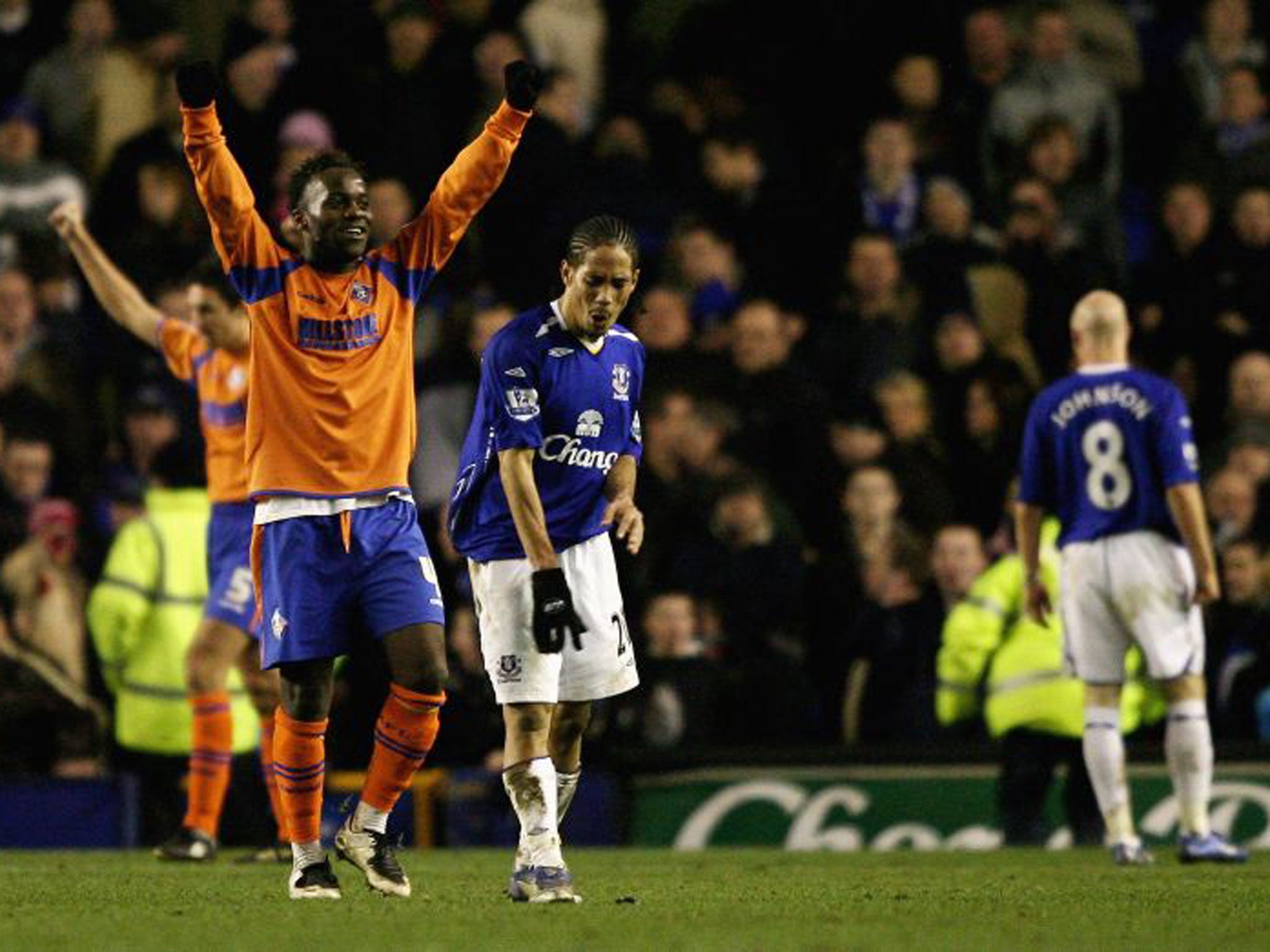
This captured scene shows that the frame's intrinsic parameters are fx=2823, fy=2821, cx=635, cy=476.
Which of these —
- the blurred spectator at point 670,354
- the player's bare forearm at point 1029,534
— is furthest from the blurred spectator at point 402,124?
the player's bare forearm at point 1029,534

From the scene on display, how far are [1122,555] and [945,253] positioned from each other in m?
5.23

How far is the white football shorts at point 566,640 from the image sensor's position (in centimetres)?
844

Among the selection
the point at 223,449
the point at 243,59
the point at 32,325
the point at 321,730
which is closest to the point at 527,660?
the point at 321,730

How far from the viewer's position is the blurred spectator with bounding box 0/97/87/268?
16734 mm

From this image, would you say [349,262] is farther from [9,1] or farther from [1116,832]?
[9,1]

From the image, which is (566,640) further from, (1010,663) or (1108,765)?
(1010,663)

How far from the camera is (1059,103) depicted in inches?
671

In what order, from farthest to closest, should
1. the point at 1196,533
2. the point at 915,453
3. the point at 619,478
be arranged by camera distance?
the point at 915,453
the point at 1196,533
the point at 619,478

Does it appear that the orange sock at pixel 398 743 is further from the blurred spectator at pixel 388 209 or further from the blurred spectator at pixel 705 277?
the blurred spectator at pixel 705 277

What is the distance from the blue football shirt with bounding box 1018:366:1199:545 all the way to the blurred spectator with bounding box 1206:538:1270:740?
1971 mm

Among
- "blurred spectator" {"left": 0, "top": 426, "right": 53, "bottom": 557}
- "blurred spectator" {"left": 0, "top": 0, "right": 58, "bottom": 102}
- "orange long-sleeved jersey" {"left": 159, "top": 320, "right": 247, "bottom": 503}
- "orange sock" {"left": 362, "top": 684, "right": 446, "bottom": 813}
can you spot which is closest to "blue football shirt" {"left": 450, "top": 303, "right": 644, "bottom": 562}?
"orange sock" {"left": 362, "top": 684, "right": 446, "bottom": 813}

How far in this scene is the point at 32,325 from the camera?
1612 cm

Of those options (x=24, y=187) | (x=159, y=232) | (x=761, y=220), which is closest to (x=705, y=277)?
(x=761, y=220)

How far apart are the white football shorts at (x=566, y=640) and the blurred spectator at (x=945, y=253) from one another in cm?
745
